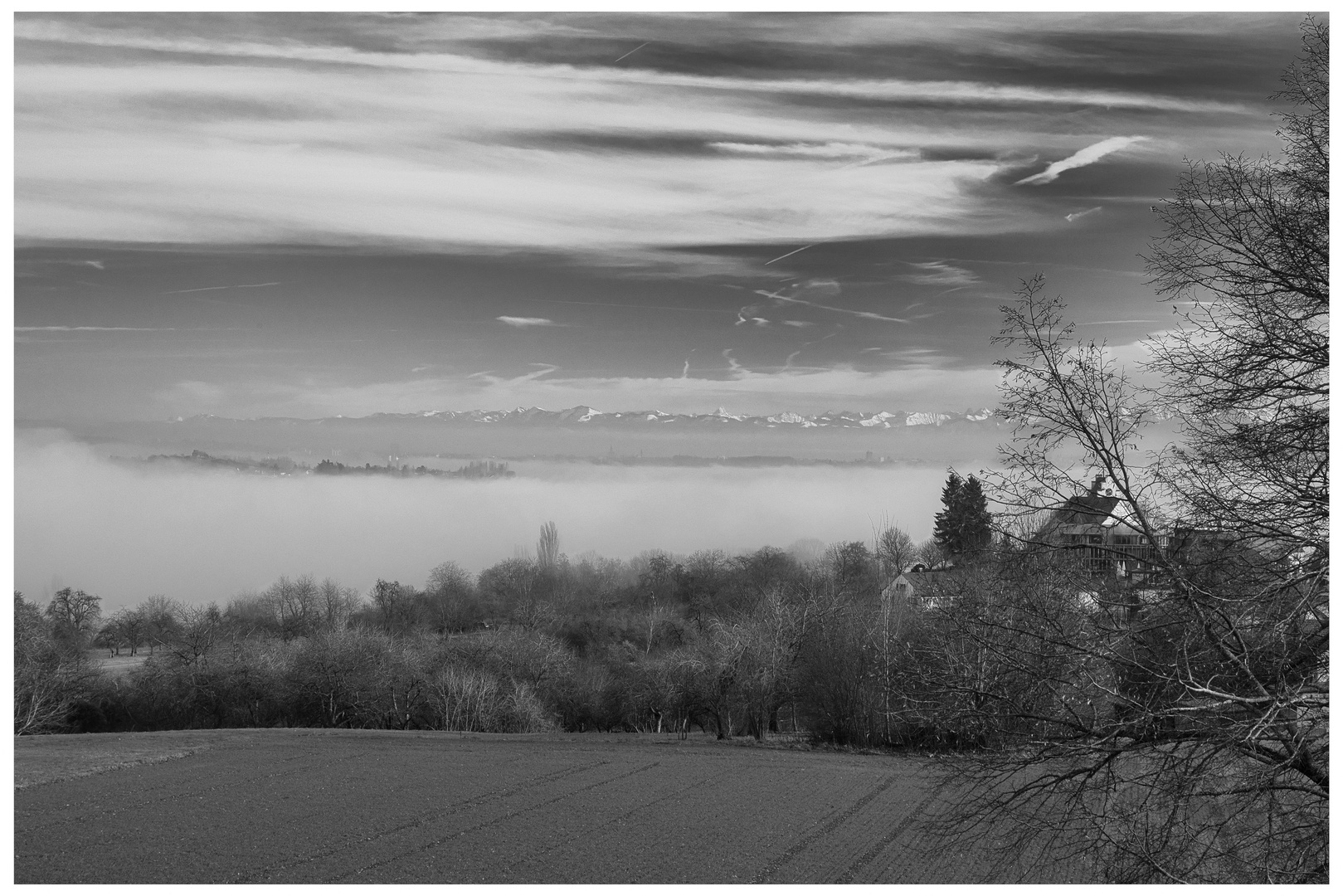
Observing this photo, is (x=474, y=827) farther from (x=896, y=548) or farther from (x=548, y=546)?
(x=548, y=546)

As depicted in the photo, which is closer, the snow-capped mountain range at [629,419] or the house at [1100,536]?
the house at [1100,536]

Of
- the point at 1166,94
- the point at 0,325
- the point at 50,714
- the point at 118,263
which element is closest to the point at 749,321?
the point at 1166,94

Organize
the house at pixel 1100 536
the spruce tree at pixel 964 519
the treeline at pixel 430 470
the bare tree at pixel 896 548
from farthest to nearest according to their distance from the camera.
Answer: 1. the treeline at pixel 430 470
2. the bare tree at pixel 896 548
3. the spruce tree at pixel 964 519
4. the house at pixel 1100 536

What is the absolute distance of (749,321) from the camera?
61.9 ft

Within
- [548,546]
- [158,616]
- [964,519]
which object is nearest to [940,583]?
[964,519]

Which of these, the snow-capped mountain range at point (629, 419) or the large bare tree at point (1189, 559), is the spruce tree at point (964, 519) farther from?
the snow-capped mountain range at point (629, 419)

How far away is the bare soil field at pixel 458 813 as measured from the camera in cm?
1459

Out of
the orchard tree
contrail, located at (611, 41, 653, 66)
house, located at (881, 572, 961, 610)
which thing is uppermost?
contrail, located at (611, 41, 653, 66)

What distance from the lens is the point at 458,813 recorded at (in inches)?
754

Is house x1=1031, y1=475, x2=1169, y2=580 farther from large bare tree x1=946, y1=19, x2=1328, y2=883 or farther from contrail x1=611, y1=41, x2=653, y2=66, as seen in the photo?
contrail x1=611, y1=41, x2=653, y2=66

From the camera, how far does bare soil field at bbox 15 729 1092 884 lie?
14.6 meters

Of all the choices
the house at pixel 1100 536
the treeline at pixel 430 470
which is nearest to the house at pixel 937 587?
the house at pixel 1100 536

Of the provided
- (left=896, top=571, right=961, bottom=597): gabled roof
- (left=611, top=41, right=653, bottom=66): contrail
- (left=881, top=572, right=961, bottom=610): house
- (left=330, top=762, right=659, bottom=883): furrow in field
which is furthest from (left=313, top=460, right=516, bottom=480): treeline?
(left=896, top=571, right=961, bottom=597): gabled roof

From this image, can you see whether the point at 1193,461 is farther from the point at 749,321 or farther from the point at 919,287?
the point at 749,321
